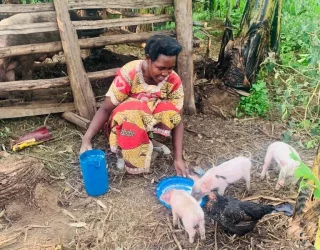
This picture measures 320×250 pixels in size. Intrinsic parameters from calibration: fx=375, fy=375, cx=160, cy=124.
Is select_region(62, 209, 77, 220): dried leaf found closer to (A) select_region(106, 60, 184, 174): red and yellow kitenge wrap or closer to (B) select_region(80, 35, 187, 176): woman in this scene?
(B) select_region(80, 35, 187, 176): woman

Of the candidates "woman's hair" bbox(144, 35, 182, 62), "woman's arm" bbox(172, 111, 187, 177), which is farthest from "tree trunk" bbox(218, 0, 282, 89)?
"woman's hair" bbox(144, 35, 182, 62)

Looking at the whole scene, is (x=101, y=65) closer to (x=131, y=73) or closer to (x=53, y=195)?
(x=131, y=73)

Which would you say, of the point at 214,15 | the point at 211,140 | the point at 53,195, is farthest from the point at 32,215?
the point at 214,15

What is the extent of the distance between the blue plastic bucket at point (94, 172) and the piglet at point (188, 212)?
64 centimetres

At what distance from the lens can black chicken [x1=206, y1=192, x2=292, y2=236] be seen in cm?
242

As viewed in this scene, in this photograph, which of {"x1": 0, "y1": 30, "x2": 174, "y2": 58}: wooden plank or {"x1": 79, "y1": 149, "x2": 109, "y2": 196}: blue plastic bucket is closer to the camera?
{"x1": 79, "y1": 149, "x2": 109, "y2": 196}: blue plastic bucket

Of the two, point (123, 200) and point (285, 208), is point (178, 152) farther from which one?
point (285, 208)

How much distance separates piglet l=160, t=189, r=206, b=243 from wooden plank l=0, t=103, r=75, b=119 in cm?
197

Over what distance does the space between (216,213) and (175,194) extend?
31 centimetres

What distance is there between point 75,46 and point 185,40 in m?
1.17

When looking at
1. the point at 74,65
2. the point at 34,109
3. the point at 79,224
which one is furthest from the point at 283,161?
the point at 34,109

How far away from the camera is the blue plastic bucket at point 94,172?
9.38 feet

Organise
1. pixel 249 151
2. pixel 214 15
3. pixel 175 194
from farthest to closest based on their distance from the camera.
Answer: pixel 214 15
pixel 249 151
pixel 175 194

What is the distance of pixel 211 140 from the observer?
392cm
